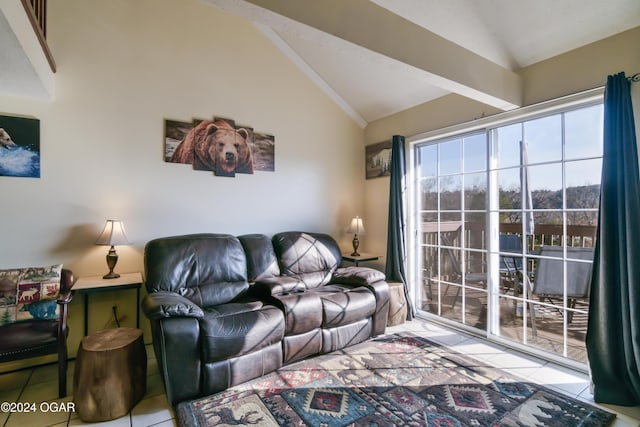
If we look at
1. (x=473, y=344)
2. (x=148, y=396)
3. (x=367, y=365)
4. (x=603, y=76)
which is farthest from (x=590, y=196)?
(x=148, y=396)

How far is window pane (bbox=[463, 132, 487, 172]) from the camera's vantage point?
3162mm

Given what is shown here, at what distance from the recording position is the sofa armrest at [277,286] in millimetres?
2754

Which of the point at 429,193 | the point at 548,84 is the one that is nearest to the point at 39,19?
the point at 429,193

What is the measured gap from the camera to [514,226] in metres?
2.92

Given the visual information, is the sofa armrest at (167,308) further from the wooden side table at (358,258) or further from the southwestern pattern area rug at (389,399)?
the wooden side table at (358,258)

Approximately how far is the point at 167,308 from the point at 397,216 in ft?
8.66

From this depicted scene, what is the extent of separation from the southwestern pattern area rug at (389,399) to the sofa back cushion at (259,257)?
936 mm

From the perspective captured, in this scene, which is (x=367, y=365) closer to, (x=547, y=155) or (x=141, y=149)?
(x=547, y=155)

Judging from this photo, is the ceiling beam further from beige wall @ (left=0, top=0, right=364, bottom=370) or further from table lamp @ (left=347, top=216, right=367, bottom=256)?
table lamp @ (left=347, top=216, right=367, bottom=256)

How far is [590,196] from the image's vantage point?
8.02 ft

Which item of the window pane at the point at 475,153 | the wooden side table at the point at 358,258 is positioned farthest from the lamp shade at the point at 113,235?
the window pane at the point at 475,153

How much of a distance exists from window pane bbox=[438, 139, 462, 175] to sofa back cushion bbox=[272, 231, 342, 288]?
5.20 feet

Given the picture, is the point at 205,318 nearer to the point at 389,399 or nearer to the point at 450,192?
the point at 389,399

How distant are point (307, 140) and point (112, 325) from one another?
2.84 metres
